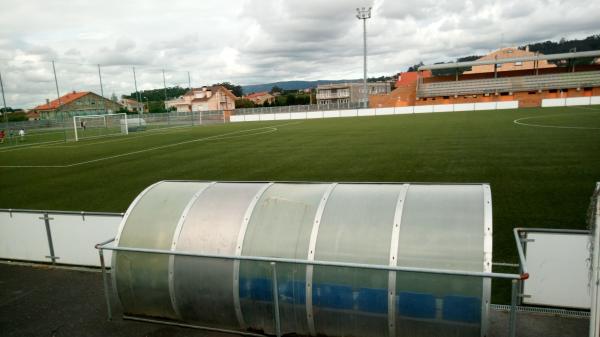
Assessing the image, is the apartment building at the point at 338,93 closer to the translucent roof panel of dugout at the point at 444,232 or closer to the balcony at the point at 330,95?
the balcony at the point at 330,95

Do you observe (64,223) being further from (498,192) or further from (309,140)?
(309,140)

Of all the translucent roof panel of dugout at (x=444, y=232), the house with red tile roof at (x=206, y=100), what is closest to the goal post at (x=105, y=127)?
the translucent roof panel of dugout at (x=444, y=232)

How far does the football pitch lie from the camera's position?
521 inches

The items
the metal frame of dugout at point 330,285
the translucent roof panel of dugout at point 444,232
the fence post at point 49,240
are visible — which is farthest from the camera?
the fence post at point 49,240

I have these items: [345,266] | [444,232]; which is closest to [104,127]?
[345,266]

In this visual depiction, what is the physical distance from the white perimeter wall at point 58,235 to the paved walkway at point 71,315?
14.5 inches

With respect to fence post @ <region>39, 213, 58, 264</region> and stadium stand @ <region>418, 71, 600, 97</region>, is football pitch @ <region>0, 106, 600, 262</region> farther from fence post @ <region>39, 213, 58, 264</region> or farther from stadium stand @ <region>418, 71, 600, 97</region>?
stadium stand @ <region>418, 71, 600, 97</region>

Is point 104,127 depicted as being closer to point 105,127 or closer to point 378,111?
point 105,127

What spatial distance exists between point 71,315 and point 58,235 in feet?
9.44

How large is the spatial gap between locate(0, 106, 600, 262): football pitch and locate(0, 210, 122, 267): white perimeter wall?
15.5ft

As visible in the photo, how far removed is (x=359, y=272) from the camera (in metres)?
5.52

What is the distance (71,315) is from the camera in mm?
7867

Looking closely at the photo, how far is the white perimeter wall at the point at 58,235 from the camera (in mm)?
9500

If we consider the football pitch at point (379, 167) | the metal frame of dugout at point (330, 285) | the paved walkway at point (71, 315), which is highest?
the metal frame of dugout at point (330, 285)
